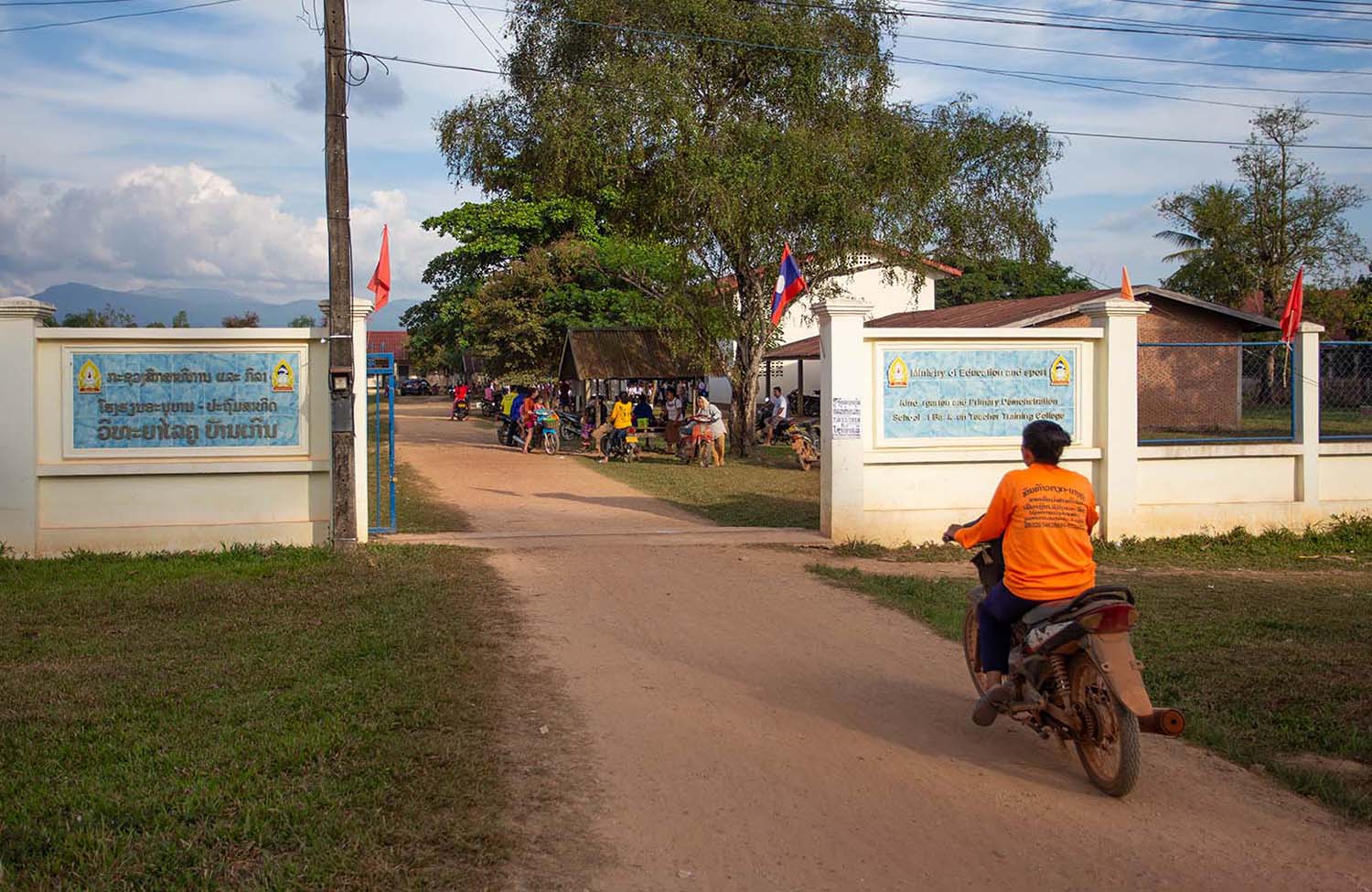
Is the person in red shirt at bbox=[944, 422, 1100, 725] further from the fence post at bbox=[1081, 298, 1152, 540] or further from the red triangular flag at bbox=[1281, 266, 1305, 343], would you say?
the red triangular flag at bbox=[1281, 266, 1305, 343]

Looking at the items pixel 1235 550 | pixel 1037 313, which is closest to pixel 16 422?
pixel 1235 550

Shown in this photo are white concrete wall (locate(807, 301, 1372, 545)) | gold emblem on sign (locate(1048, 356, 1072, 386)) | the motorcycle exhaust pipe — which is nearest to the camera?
the motorcycle exhaust pipe

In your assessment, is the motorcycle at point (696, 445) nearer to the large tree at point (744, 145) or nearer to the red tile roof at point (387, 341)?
the large tree at point (744, 145)

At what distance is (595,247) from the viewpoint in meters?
40.7

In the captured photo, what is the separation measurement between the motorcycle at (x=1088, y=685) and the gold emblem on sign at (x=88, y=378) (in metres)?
8.93

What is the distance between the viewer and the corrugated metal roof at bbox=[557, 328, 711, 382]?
2823cm

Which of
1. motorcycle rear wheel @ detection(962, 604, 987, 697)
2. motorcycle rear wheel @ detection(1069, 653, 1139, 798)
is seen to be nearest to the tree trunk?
motorcycle rear wheel @ detection(962, 604, 987, 697)

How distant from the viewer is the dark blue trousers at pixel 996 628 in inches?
217

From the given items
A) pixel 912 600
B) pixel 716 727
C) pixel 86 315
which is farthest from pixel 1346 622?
pixel 86 315

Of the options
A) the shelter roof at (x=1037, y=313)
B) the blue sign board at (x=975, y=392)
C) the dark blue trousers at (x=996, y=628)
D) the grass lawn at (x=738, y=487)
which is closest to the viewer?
the dark blue trousers at (x=996, y=628)

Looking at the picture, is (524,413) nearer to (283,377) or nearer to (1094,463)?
(283,377)

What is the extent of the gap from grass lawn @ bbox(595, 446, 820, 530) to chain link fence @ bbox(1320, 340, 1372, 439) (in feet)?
19.5

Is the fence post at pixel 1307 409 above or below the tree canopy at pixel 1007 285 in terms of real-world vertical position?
below

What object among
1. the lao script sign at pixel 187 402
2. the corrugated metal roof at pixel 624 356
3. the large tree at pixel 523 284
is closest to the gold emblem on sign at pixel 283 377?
the lao script sign at pixel 187 402
